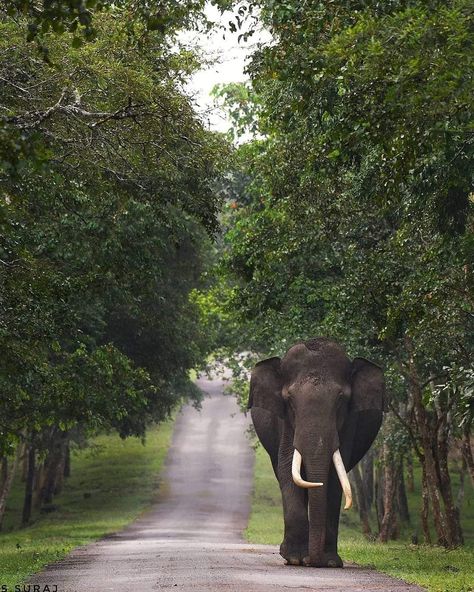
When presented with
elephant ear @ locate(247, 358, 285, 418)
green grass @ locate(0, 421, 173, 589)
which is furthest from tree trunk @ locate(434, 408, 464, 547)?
green grass @ locate(0, 421, 173, 589)

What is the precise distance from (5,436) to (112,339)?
56.5 ft

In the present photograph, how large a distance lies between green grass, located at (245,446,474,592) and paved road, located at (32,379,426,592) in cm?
49

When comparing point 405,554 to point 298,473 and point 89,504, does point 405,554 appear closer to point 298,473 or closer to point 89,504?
point 298,473

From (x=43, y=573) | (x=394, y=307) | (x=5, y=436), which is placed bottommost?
(x=43, y=573)

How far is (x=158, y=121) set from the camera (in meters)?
17.2

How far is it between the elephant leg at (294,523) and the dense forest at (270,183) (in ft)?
9.00

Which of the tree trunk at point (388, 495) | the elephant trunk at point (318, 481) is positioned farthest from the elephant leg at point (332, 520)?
the tree trunk at point (388, 495)

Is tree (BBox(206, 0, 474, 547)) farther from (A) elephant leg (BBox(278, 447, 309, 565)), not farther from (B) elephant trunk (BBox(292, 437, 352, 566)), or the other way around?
(A) elephant leg (BBox(278, 447, 309, 565))

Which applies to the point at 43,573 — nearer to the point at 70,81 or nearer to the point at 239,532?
the point at 70,81

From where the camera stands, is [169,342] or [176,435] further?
[176,435]

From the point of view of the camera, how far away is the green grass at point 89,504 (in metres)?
23.3

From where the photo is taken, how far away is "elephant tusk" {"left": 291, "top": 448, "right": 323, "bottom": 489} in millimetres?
17547

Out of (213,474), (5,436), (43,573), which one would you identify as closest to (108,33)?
(5,436)

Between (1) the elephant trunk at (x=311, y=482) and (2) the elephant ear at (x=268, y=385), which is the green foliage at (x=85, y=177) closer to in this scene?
(2) the elephant ear at (x=268, y=385)
